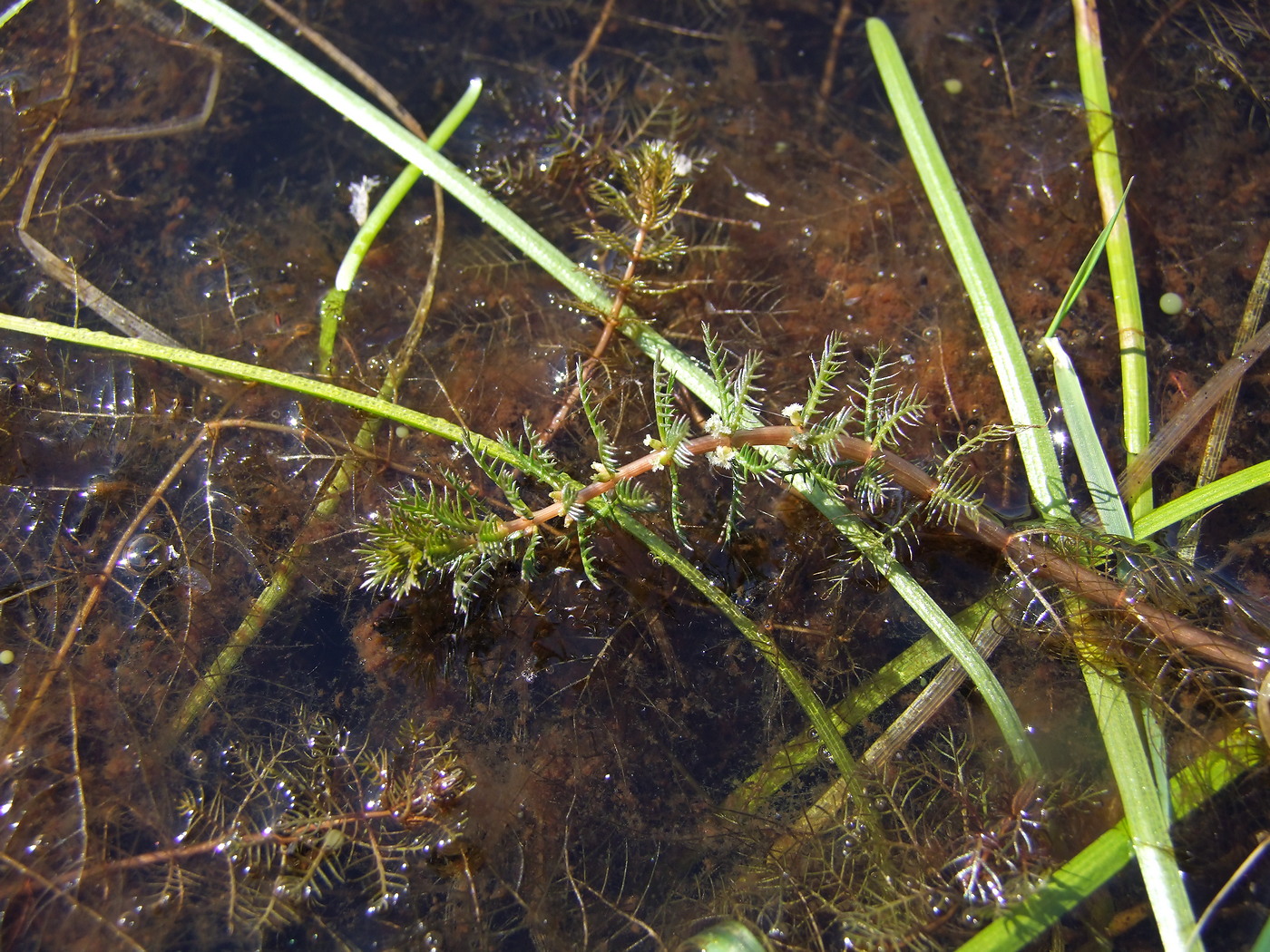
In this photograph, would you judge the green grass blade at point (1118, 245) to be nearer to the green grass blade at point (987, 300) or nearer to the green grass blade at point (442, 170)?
the green grass blade at point (987, 300)

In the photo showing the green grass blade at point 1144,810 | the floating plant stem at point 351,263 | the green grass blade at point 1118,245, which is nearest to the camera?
the green grass blade at point 1144,810

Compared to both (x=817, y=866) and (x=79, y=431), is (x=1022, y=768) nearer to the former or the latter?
(x=817, y=866)

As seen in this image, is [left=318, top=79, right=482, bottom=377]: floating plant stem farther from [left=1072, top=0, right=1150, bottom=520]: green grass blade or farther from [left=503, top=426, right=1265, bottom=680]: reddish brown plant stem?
[left=1072, top=0, right=1150, bottom=520]: green grass blade

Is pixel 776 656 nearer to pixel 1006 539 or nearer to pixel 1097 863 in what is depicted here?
pixel 1006 539

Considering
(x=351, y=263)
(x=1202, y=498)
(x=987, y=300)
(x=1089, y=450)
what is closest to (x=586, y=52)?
(x=351, y=263)

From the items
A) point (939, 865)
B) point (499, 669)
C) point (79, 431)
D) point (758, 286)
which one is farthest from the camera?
point (758, 286)

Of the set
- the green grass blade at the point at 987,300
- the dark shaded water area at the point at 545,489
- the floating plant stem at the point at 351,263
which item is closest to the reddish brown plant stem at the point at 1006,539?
the dark shaded water area at the point at 545,489

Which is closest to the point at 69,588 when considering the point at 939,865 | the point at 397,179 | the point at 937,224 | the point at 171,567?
the point at 171,567
